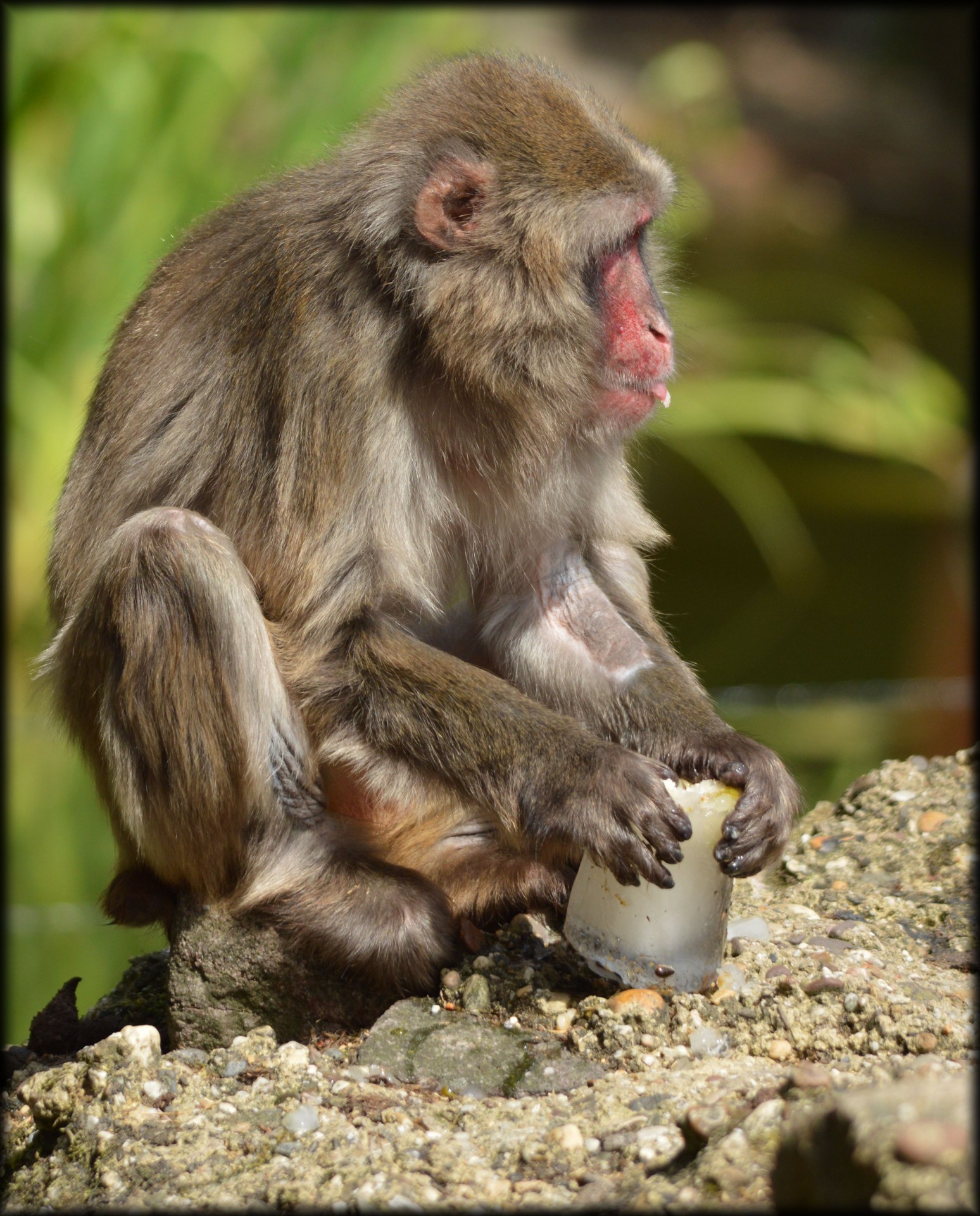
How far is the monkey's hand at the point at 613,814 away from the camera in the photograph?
2.81 meters

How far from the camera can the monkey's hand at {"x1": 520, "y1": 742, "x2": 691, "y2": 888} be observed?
9.22 feet

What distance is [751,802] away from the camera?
3.00 meters

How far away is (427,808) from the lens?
318cm

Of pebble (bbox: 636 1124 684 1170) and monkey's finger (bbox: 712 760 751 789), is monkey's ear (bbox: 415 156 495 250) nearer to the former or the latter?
monkey's finger (bbox: 712 760 751 789)

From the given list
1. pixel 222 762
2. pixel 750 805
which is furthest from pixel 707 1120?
pixel 222 762

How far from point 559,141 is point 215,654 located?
1.34 metres

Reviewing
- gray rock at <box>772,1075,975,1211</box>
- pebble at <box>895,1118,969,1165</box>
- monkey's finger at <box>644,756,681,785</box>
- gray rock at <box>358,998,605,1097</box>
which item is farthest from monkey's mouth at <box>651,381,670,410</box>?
pebble at <box>895,1118,969,1165</box>

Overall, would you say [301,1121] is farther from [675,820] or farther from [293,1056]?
[675,820]

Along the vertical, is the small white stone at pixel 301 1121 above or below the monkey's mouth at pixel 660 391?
below

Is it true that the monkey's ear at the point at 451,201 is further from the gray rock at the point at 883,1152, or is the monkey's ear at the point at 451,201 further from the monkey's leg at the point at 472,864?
the gray rock at the point at 883,1152

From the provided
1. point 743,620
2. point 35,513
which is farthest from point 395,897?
point 743,620

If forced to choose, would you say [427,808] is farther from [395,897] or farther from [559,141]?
[559,141]

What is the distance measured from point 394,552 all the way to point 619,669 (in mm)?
658

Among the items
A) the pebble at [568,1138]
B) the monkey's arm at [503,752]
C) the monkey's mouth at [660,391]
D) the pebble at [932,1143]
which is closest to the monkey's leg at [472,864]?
the monkey's arm at [503,752]
